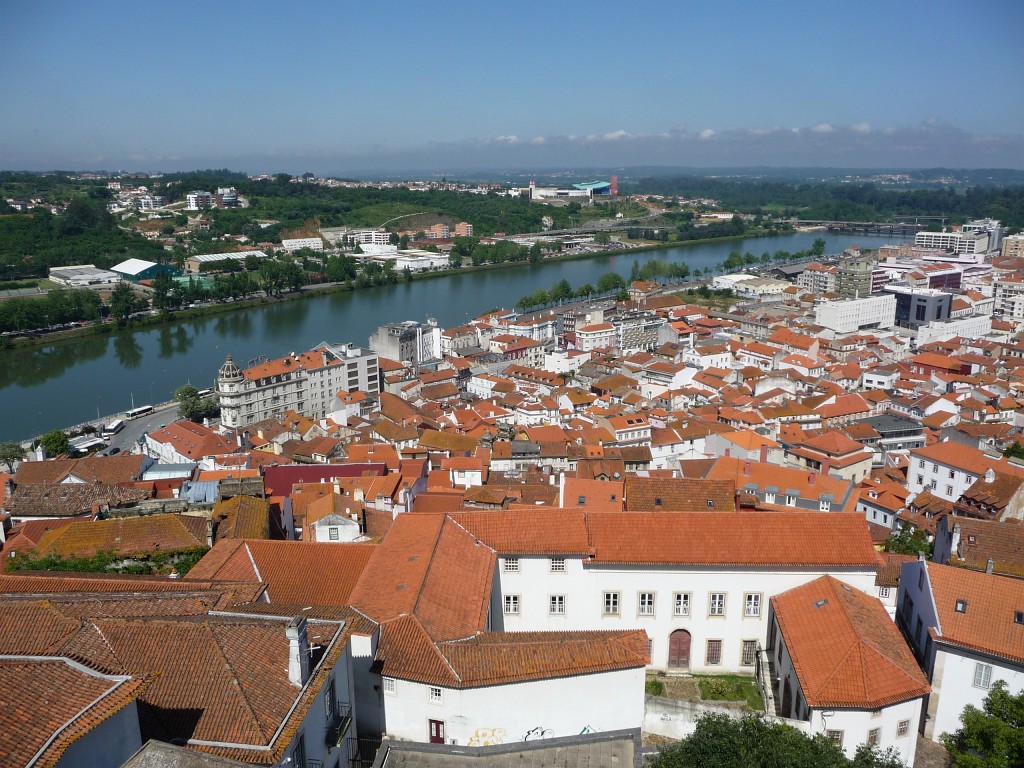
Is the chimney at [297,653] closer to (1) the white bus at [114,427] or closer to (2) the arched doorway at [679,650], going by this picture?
(2) the arched doorway at [679,650]

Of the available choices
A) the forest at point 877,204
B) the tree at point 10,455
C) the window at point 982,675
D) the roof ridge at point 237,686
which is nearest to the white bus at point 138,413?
the tree at point 10,455

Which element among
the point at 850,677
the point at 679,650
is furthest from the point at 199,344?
the point at 850,677

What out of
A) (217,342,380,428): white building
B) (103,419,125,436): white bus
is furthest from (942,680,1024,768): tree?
(103,419,125,436): white bus

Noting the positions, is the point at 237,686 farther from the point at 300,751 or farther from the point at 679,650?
the point at 679,650

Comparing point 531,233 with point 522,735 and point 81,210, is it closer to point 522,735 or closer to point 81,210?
point 81,210

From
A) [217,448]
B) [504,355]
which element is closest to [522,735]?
[217,448]
